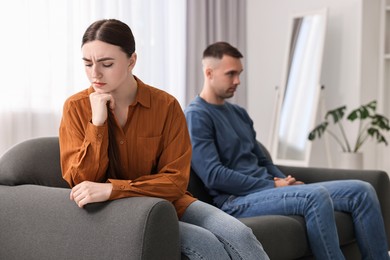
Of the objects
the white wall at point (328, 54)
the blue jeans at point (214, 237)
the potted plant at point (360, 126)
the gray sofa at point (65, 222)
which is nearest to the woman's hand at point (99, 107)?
the gray sofa at point (65, 222)

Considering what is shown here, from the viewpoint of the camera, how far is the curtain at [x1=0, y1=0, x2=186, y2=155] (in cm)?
368

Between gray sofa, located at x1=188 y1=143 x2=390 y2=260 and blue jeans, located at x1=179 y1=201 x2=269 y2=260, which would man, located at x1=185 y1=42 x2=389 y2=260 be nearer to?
gray sofa, located at x1=188 y1=143 x2=390 y2=260

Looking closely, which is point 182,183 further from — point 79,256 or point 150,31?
point 150,31

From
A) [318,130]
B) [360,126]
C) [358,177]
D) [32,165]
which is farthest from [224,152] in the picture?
[360,126]

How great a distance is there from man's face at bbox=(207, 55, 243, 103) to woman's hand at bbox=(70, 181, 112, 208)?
110 cm

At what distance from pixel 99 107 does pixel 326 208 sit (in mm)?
1080

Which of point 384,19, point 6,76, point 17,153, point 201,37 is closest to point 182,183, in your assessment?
point 17,153

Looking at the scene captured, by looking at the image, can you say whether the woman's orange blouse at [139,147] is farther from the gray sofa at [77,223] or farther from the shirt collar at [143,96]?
the gray sofa at [77,223]

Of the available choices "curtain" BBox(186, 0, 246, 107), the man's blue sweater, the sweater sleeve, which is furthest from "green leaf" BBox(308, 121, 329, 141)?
the sweater sleeve

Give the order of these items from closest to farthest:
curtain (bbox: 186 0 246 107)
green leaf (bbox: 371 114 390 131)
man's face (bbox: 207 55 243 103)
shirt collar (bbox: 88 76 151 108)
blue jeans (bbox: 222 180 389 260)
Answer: shirt collar (bbox: 88 76 151 108) < blue jeans (bbox: 222 180 389 260) < man's face (bbox: 207 55 243 103) < green leaf (bbox: 371 114 390 131) < curtain (bbox: 186 0 246 107)

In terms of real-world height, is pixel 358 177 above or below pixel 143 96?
below

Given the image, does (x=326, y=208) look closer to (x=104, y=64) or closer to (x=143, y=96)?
(x=143, y=96)

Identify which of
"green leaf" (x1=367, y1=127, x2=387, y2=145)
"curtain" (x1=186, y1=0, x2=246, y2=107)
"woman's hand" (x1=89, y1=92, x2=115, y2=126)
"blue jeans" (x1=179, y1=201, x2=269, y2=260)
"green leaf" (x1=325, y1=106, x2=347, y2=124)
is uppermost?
"curtain" (x1=186, y1=0, x2=246, y2=107)

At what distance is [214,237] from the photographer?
1.97 meters
